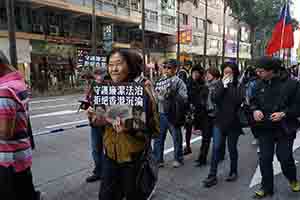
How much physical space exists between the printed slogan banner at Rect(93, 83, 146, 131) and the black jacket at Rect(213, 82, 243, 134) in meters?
1.99

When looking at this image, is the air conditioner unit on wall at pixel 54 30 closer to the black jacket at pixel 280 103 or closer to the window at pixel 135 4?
the window at pixel 135 4

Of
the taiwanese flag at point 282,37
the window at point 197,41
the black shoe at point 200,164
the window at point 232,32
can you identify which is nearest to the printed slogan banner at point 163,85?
the black shoe at point 200,164

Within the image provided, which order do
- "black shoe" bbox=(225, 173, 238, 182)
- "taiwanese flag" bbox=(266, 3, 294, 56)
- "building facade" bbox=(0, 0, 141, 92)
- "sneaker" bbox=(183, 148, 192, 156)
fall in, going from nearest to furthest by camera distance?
1. "black shoe" bbox=(225, 173, 238, 182)
2. "sneaker" bbox=(183, 148, 192, 156)
3. "taiwanese flag" bbox=(266, 3, 294, 56)
4. "building facade" bbox=(0, 0, 141, 92)

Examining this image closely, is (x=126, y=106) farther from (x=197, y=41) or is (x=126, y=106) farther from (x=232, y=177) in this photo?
(x=197, y=41)

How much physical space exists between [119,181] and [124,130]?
0.48m

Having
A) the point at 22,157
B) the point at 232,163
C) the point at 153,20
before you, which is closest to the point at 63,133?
the point at 232,163

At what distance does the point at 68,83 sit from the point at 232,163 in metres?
19.6

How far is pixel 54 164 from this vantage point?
192 inches

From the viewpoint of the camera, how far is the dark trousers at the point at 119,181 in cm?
231

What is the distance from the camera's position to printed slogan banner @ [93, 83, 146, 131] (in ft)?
7.16

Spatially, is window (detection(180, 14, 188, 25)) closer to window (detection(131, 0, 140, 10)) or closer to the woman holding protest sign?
window (detection(131, 0, 140, 10))

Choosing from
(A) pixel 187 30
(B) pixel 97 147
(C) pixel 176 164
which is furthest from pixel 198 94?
(A) pixel 187 30

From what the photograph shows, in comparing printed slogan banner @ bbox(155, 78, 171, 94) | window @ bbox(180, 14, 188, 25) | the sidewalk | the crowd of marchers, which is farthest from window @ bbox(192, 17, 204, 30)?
printed slogan banner @ bbox(155, 78, 171, 94)

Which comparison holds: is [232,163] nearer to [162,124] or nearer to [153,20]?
[162,124]
